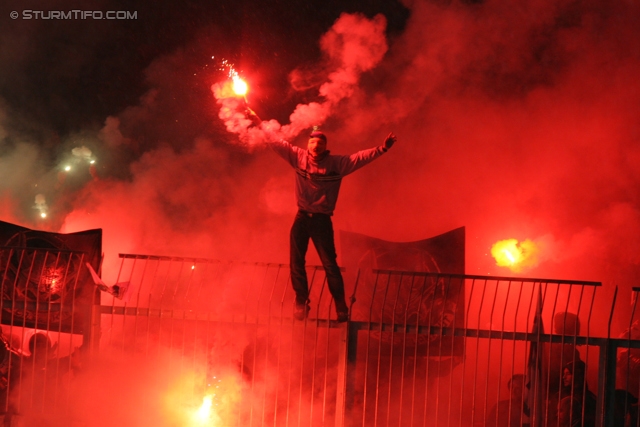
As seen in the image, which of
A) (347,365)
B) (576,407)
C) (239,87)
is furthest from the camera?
(239,87)

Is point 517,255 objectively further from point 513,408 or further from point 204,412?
point 204,412

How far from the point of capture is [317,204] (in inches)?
267

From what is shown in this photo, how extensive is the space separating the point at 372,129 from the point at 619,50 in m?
3.84

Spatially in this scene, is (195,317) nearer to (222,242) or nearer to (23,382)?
(23,382)

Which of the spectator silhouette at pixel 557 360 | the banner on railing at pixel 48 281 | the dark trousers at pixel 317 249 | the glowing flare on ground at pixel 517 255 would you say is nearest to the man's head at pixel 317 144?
the dark trousers at pixel 317 249

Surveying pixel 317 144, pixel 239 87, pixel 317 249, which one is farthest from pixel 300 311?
pixel 239 87

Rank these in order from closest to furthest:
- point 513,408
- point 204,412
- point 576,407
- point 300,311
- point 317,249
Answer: point 300,311 < point 317,249 < point 576,407 < point 204,412 < point 513,408

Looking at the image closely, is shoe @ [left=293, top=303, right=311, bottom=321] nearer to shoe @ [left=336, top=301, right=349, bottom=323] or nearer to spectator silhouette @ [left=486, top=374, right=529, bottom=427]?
shoe @ [left=336, top=301, right=349, bottom=323]

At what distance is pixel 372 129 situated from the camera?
11609mm

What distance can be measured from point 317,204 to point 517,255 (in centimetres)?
515

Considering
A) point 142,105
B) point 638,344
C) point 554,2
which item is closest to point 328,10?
point 554,2

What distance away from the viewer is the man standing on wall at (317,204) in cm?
673

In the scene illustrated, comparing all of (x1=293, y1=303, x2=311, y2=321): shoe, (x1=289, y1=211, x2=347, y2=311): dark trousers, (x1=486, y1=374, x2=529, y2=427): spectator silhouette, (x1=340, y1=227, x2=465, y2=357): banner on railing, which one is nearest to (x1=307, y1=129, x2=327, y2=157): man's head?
(x1=289, y1=211, x2=347, y2=311): dark trousers

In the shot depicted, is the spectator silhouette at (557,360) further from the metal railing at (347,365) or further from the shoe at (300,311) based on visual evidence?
the shoe at (300,311)
